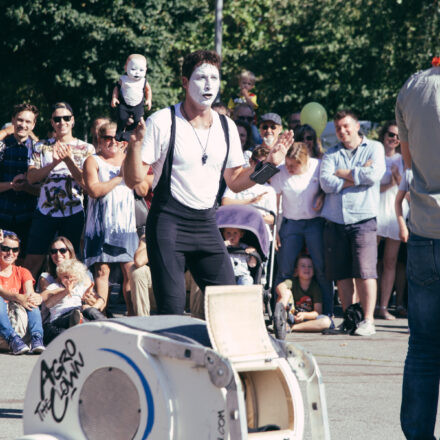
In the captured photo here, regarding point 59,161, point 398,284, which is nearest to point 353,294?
point 398,284

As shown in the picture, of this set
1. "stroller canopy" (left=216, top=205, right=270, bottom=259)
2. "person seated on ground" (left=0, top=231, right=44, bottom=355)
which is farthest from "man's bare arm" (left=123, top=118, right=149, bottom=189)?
"stroller canopy" (left=216, top=205, right=270, bottom=259)

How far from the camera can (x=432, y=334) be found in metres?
4.15

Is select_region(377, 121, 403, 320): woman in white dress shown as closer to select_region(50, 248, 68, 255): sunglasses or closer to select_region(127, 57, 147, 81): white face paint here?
select_region(50, 248, 68, 255): sunglasses

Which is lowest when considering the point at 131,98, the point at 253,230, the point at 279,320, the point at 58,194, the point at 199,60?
the point at 279,320

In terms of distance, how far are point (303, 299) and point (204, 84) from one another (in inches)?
186

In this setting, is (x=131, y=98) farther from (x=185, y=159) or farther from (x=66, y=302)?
(x=66, y=302)

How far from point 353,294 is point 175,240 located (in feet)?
15.8

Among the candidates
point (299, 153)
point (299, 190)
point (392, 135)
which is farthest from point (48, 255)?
point (392, 135)

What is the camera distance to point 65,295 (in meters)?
8.34

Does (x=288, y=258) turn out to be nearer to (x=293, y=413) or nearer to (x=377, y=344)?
(x=377, y=344)

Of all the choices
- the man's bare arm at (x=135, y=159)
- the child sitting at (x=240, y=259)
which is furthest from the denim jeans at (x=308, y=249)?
the man's bare arm at (x=135, y=159)

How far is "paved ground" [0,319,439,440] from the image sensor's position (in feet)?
17.2

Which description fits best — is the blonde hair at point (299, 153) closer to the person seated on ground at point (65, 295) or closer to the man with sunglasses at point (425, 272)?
the person seated on ground at point (65, 295)

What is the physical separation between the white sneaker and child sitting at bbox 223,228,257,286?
3.89ft
